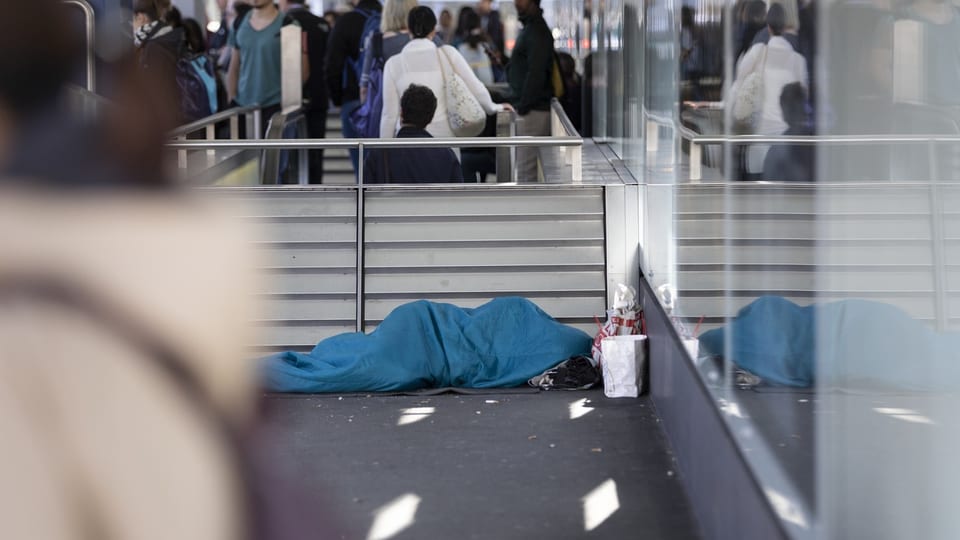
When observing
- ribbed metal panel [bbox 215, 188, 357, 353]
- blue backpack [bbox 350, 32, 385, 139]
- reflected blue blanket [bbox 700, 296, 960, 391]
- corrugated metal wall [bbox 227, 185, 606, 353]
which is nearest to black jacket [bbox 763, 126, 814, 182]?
reflected blue blanket [bbox 700, 296, 960, 391]

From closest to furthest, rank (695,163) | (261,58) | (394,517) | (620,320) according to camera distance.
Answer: (394,517) < (695,163) < (620,320) < (261,58)

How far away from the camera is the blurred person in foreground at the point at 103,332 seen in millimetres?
1215

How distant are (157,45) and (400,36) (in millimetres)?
1945

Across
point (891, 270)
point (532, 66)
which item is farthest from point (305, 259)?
point (891, 270)

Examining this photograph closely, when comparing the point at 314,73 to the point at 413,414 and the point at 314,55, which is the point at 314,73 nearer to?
the point at 314,55

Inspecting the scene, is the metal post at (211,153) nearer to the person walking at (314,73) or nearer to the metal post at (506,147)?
the person walking at (314,73)

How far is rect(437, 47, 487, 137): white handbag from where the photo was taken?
400 inches

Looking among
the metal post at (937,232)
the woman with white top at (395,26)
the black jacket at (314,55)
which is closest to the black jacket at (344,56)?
the black jacket at (314,55)

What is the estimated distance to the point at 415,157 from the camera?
9844 mm

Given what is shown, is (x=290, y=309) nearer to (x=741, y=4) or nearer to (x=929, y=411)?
(x=741, y=4)

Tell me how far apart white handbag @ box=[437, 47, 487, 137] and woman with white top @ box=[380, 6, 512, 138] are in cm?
2

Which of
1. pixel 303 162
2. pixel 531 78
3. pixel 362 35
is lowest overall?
pixel 303 162

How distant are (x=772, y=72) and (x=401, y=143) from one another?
554 centimetres

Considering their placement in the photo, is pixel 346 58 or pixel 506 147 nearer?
pixel 506 147
